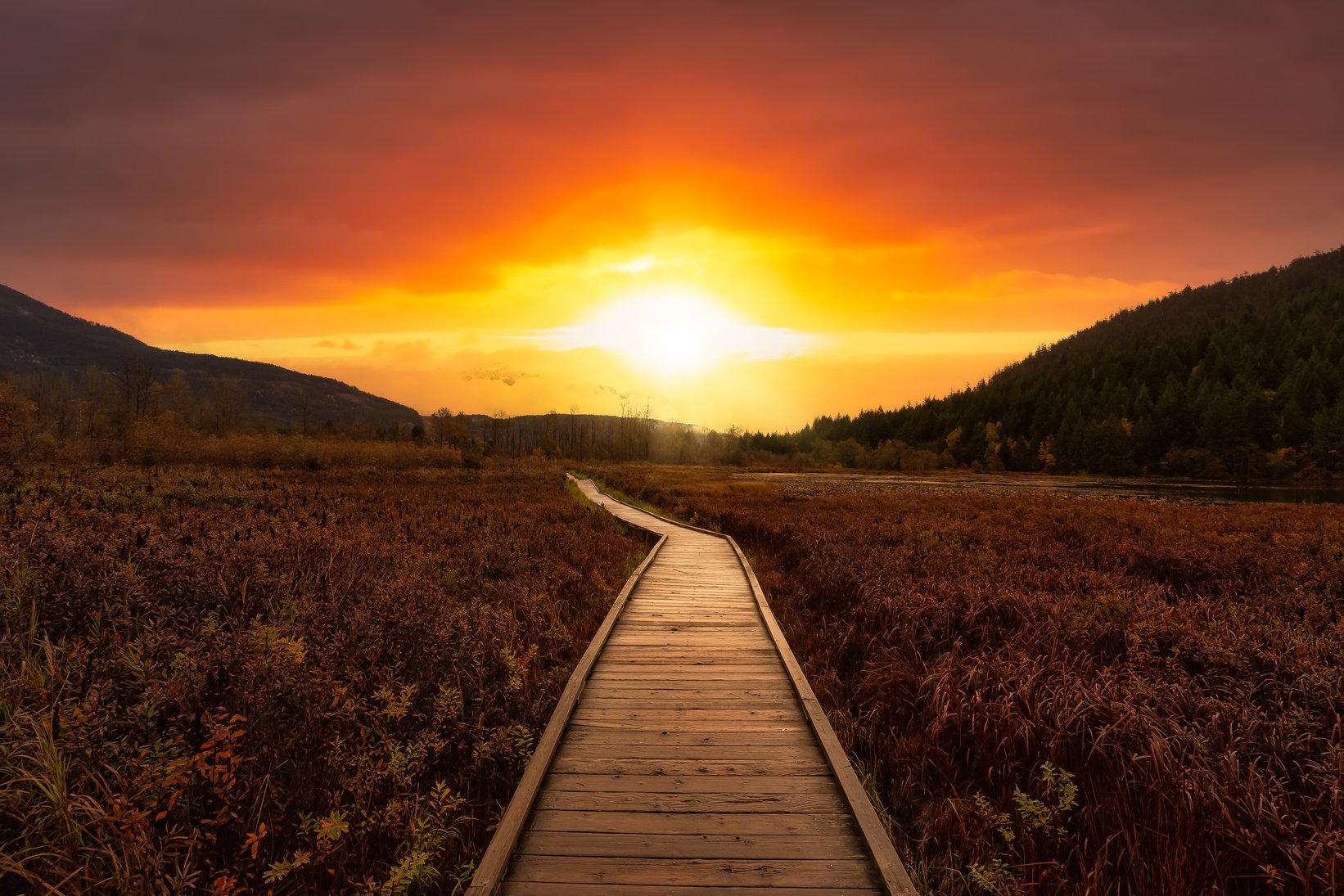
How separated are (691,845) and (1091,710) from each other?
4013 mm

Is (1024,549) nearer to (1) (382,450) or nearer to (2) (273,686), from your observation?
(2) (273,686)

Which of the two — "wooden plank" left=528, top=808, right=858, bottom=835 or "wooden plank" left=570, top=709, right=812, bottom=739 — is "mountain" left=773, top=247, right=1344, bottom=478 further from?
"wooden plank" left=528, top=808, right=858, bottom=835

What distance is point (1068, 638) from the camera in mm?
6910

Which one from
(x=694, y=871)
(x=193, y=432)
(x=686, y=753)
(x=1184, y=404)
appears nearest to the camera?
(x=694, y=871)

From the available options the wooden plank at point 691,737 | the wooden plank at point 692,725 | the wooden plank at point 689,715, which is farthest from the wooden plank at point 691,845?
the wooden plank at point 689,715

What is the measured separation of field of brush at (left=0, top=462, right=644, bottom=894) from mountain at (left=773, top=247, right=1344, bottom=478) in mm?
102803

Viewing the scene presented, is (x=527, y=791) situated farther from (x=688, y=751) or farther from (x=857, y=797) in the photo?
(x=857, y=797)

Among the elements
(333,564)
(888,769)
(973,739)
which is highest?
(333,564)

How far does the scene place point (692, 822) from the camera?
3.84 metres

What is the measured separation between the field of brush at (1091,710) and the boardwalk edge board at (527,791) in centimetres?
273

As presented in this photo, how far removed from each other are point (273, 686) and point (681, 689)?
3.74 m

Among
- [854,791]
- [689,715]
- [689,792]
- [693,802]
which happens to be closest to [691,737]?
[689,715]

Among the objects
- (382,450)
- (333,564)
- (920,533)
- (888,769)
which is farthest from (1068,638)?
(382,450)

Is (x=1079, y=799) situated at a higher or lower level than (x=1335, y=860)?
lower
